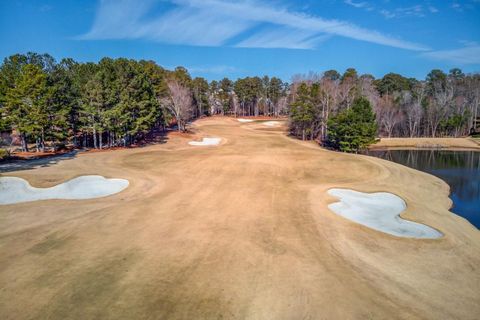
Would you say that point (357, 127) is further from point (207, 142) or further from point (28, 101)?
point (28, 101)

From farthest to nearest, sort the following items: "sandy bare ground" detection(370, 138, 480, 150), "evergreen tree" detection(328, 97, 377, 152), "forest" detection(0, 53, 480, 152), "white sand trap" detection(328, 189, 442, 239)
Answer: "sandy bare ground" detection(370, 138, 480, 150), "evergreen tree" detection(328, 97, 377, 152), "forest" detection(0, 53, 480, 152), "white sand trap" detection(328, 189, 442, 239)

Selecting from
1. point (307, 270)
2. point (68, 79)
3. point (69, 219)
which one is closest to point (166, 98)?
point (68, 79)

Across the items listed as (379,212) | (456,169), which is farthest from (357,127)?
(379,212)

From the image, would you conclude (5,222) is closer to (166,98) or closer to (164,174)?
(164,174)

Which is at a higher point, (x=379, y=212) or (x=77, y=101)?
(x=77, y=101)

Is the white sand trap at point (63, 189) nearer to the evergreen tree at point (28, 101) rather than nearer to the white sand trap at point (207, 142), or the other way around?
the evergreen tree at point (28, 101)

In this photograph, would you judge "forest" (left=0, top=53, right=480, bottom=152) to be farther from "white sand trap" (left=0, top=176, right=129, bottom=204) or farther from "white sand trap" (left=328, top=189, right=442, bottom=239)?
"white sand trap" (left=328, top=189, right=442, bottom=239)

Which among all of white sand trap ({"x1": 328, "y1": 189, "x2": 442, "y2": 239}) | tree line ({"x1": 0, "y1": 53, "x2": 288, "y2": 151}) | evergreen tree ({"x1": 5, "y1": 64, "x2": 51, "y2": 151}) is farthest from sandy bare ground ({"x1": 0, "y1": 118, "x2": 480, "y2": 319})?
tree line ({"x1": 0, "y1": 53, "x2": 288, "y2": 151})
